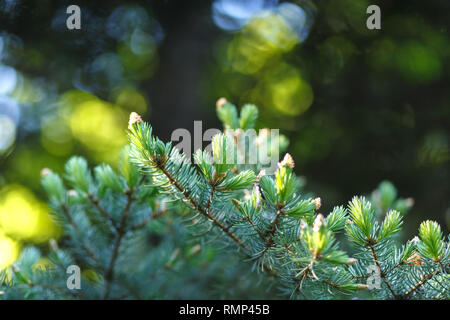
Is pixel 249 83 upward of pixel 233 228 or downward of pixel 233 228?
upward

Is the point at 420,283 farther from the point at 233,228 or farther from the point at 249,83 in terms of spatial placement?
the point at 249,83

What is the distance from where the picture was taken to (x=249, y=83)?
3680 millimetres

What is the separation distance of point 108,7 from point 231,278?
9.51ft

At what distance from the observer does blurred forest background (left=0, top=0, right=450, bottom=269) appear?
2.78 meters

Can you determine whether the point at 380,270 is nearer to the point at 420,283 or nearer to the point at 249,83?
the point at 420,283

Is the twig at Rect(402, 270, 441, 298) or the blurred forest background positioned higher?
the blurred forest background

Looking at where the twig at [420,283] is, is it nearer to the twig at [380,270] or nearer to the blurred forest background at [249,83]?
the twig at [380,270]

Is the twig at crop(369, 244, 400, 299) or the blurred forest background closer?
the twig at crop(369, 244, 400, 299)

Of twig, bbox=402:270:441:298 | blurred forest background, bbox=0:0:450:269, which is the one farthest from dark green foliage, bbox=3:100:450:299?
blurred forest background, bbox=0:0:450:269

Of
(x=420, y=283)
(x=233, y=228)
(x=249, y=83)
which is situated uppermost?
(x=249, y=83)

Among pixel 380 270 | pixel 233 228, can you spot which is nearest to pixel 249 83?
pixel 233 228

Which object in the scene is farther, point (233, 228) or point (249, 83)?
point (249, 83)

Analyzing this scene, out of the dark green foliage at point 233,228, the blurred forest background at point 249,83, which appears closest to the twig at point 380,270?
the dark green foliage at point 233,228

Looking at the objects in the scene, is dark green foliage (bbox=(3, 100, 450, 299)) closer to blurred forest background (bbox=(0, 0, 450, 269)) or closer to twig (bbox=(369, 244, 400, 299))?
twig (bbox=(369, 244, 400, 299))
